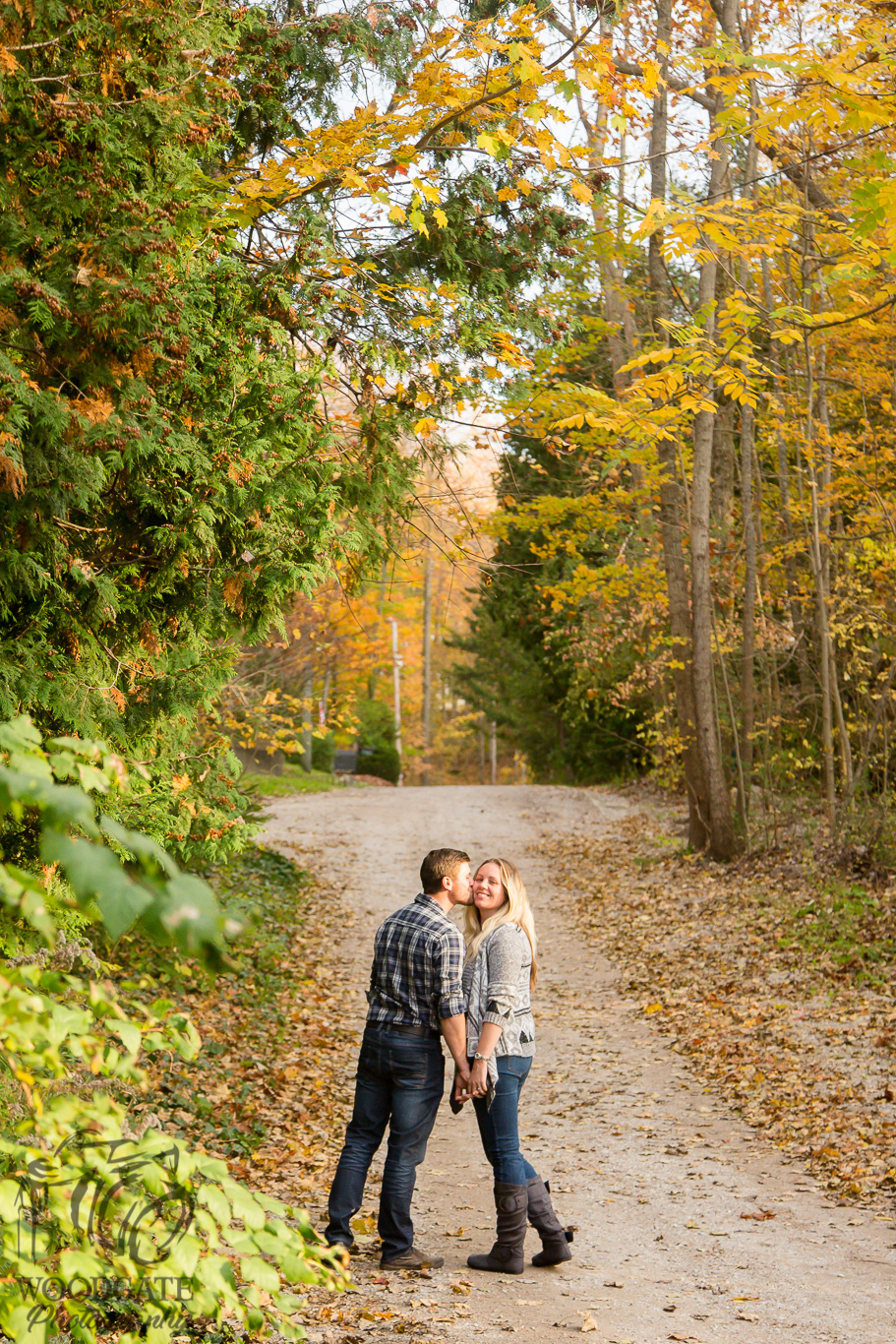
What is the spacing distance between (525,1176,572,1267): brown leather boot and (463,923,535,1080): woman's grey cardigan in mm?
594

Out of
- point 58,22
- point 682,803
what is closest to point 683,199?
point 58,22

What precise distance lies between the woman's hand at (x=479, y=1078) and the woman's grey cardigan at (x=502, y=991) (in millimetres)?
59

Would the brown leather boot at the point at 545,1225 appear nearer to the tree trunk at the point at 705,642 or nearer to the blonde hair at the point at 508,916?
the blonde hair at the point at 508,916

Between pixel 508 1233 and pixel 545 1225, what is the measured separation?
20 centimetres

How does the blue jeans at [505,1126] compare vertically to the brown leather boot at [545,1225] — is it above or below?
above

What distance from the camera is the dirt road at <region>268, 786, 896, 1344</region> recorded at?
439 cm

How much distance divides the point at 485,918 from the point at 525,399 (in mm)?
4796

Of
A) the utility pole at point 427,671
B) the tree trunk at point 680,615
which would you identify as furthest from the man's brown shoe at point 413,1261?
the utility pole at point 427,671

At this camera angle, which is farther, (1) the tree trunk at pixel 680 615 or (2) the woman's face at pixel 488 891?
(1) the tree trunk at pixel 680 615

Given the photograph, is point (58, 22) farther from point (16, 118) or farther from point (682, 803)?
point (682, 803)

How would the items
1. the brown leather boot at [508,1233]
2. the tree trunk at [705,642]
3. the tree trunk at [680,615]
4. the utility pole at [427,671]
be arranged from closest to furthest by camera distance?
the brown leather boot at [508,1233], the tree trunk at [705,642], the tree trunk at [680,615], the utility pole at [427,671]

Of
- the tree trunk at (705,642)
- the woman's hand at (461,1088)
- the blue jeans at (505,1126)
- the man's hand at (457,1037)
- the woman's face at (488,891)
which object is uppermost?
the tree trunk at (705,642)

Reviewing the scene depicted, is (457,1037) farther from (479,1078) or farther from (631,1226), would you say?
(631,1226)

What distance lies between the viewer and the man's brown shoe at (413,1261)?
4.85 meters
